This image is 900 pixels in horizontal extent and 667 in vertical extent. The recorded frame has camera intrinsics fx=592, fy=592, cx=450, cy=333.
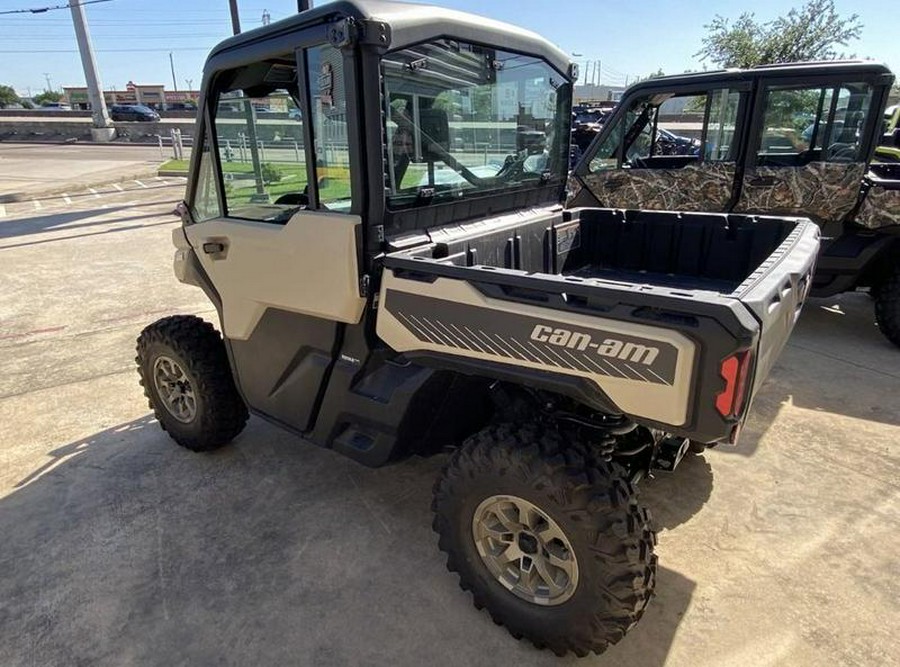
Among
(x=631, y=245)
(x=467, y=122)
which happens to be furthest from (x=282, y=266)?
(x=631, y=245)

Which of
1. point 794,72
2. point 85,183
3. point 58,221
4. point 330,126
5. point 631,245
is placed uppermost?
point 794,72

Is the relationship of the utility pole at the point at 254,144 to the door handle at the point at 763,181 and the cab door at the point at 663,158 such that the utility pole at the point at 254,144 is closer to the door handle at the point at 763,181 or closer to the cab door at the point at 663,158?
the cab door at the point at 663,158

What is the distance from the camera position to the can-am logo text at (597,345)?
178 cm

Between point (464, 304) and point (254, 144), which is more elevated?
point (254, 144)

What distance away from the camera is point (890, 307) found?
16.3 ft

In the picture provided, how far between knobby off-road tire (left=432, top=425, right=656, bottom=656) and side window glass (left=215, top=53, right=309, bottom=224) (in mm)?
1416

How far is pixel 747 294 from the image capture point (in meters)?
1.83

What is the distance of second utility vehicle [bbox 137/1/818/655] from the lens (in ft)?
6.25

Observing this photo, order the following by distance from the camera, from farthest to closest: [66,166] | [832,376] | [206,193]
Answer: [66,166] → [832,376] → [206,193]

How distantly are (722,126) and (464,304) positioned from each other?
4.67m

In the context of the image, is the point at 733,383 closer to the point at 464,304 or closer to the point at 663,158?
the point at 464,304

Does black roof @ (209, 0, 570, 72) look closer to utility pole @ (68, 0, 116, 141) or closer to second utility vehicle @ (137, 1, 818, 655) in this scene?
second utility vehicle @ (137, 1, 818, 655)

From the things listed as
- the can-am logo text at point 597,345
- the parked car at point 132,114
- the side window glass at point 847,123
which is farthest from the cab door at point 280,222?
the parked car at point 132,114

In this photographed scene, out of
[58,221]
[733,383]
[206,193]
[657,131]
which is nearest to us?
[733,383]
